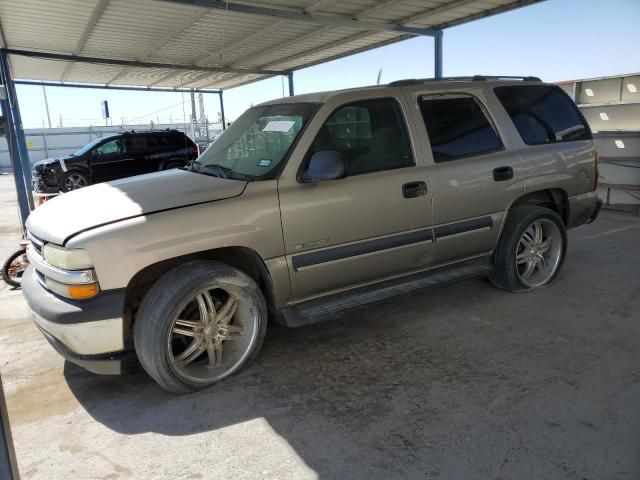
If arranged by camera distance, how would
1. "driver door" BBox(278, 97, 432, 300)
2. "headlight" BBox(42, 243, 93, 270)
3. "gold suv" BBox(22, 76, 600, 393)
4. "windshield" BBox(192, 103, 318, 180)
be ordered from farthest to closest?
"windshield" BBox(192, 103, 318, 180) → "driver door" BBox(278, 97, 432, 300) → "gold suv" BBox(22, 76, 600, 393) → "headlight" BBox(42, 243, 93, 270)

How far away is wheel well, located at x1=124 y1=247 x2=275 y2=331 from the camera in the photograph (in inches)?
125

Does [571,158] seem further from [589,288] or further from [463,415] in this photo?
[463,415]

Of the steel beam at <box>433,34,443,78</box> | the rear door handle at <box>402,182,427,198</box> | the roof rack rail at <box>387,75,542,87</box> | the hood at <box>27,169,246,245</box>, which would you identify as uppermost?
the steel beam at <box>433,34,443,78</box>

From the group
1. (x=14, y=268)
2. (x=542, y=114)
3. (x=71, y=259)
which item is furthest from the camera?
(x=14, y=268)

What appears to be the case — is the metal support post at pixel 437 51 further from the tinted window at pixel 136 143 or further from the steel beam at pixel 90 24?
the tinted window at pixel 136 143

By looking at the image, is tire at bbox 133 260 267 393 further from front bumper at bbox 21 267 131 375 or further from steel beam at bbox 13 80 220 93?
steel beam at bbox 13 80 220 93

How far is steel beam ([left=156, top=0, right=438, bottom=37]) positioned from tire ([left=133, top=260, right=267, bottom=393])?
567cm

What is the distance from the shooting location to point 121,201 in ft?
10.7

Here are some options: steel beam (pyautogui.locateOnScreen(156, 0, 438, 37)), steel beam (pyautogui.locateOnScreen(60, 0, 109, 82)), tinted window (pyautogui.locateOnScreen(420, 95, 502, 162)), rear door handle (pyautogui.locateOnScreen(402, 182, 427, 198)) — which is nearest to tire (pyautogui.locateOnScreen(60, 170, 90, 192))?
steel beam (pyautogui.locateOnScreen(60, 0, 109, 82))

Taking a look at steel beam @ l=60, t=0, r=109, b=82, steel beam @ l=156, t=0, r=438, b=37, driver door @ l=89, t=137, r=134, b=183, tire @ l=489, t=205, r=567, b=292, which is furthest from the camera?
driver door @ l=89, t=137, r=134, b=183

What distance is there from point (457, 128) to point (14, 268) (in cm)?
544

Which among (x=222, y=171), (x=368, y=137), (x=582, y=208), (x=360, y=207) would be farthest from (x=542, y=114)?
(x=222, y=171)

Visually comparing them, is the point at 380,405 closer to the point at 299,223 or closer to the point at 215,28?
the point at 299,223

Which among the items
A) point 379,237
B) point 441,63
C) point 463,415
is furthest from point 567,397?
point 441,63
